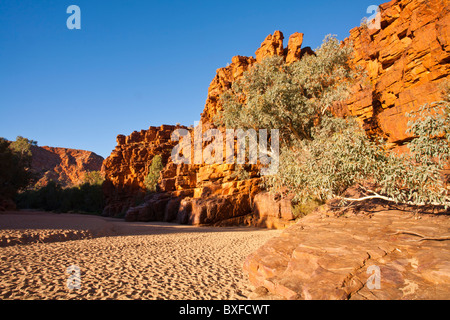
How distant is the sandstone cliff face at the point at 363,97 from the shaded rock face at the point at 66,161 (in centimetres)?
10144

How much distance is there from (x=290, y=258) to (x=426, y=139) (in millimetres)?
5504

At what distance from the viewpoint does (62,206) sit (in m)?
49.0

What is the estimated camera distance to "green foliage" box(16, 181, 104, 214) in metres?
51.8

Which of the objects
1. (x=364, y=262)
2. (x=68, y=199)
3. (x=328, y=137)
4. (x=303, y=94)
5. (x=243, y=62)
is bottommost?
(x=68, y=199)

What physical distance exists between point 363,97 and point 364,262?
1544 cm

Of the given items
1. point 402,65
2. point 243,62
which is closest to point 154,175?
point 243,62

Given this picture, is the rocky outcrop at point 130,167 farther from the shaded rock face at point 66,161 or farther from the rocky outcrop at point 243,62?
the shaded rock face at point 66,161

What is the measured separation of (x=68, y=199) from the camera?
50.4 meters

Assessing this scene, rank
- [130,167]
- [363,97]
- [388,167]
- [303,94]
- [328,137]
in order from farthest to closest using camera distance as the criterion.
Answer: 1. [130,167]
2. [303,94]
3. [363,97]
4. [328,137]
5. [388,167]

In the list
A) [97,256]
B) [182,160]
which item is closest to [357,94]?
[97,256]

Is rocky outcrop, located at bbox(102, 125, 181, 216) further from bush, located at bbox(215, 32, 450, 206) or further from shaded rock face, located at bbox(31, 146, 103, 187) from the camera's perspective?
shaded rock face, located at bbox(31, 146, 103, 187)

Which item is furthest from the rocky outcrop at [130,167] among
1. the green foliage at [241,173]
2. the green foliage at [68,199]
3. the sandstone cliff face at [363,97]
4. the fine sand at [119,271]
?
the fine sand at [119,271]

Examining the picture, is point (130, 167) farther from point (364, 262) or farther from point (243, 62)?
point (364, 262)
